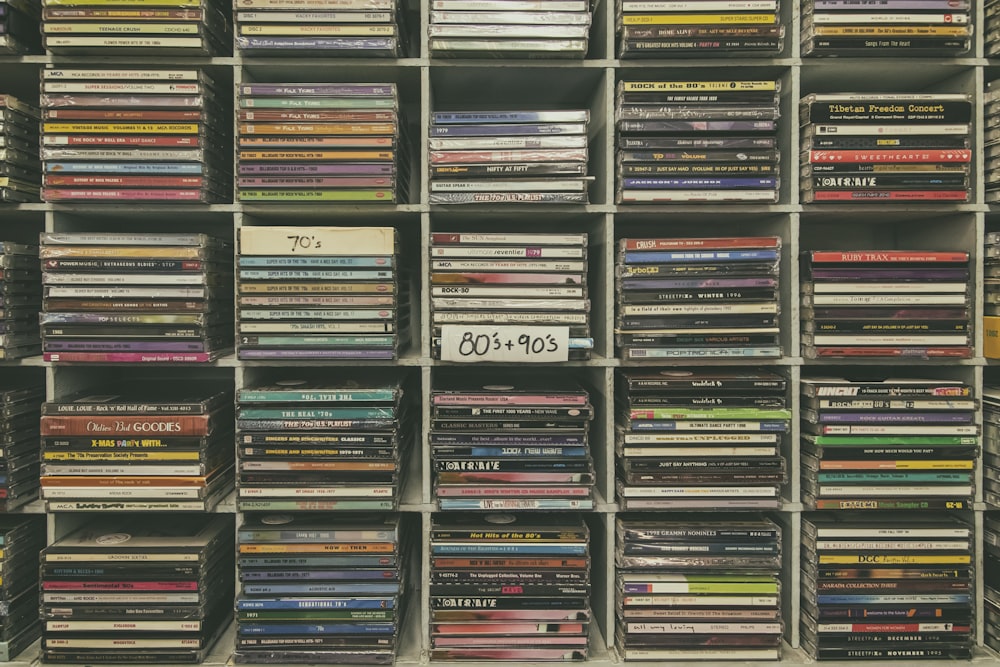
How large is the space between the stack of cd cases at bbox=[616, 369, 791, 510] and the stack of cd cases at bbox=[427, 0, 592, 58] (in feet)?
3.74

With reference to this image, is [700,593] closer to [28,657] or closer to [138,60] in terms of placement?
[28,657]

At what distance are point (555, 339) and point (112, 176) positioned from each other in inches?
60.7

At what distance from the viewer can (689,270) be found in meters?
1.96

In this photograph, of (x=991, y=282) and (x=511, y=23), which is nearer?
(x=511, y=23)

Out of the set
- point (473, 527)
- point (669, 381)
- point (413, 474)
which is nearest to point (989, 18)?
point (669, 381)

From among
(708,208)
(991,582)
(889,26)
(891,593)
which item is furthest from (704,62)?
(991,582)

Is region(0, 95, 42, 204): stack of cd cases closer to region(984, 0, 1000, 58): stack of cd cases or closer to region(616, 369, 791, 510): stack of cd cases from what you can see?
region(616, 369, 791, 510): stack of cd cases

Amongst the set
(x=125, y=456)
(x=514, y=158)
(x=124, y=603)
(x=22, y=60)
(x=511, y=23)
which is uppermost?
(x=511, y=23)

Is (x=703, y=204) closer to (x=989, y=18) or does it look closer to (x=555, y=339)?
(x=555, y=339)

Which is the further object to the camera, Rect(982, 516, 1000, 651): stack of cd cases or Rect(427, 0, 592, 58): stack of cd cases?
Rect(982, 516, 1000, 651): stack of cd cases

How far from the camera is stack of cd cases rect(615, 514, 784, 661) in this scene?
1.93 m

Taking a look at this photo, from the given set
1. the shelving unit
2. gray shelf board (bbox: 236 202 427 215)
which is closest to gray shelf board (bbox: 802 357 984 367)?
the shelving unit

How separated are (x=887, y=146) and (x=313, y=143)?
188 cm

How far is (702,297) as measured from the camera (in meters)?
1.96
